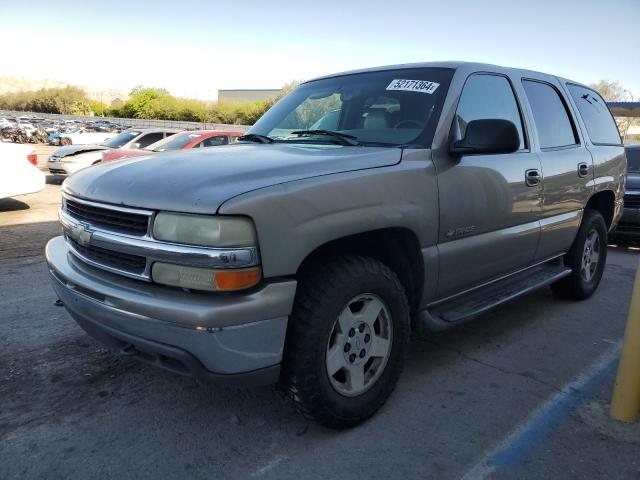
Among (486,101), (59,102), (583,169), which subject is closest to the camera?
(486,101)

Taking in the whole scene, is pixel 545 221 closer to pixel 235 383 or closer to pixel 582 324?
pixel 582 324

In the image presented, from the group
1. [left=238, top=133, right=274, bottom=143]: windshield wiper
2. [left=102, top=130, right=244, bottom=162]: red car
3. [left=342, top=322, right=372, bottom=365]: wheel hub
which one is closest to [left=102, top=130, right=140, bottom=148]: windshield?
[left=102, top=130, right=244, bottom=162]: red car

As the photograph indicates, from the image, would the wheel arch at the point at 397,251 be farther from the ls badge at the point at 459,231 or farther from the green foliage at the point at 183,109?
the green foliage at the point at 183,109

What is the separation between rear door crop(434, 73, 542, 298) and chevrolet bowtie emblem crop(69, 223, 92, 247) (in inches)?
72.8

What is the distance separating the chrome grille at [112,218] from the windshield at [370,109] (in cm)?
132

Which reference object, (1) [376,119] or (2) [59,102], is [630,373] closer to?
(1) [376,119]

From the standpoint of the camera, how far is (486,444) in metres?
2.60

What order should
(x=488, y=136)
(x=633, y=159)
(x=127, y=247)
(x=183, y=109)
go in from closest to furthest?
(x=127, y=247)
(x=488, y=136)
(x=633, y=159)
(x=183, y=109)

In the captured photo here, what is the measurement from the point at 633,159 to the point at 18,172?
33.5 ft

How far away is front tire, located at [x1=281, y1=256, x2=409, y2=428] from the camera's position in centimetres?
236

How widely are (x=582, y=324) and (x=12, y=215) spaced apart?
28.2ft

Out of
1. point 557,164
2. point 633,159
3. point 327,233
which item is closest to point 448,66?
point 557,164

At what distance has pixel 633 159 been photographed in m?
8.76

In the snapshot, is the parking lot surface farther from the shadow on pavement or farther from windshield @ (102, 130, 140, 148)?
windshield @ (102, 130, 140, 148)
